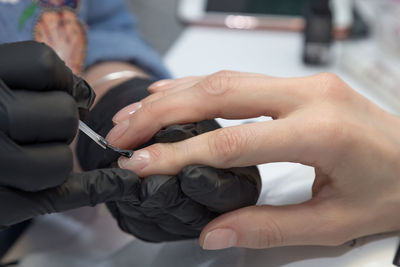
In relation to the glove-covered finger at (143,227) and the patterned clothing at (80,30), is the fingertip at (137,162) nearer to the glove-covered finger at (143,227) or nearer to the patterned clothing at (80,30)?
the glove-covered finger at (143,227)

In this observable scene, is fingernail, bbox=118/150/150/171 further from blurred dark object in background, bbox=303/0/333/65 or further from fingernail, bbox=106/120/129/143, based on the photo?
blurred dark object in background, bbox=303/0/333/65

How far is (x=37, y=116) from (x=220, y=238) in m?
0.21

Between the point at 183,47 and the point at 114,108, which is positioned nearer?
the point at 114,108

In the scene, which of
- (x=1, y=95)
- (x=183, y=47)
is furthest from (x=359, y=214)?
(x=183, y=47)

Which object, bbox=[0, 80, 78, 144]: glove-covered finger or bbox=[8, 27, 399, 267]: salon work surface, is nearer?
bbox=[0, 80, 78, 144]: glove-covered finger

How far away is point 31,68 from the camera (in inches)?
12.4

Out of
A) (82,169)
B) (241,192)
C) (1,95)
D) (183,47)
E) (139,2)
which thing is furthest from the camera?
(139,2)

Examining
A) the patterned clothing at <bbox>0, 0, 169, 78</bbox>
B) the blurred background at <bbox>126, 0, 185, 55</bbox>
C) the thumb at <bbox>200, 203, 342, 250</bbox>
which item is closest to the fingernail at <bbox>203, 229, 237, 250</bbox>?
the thumb at <bbox>200, 203, 342, 250</bbox>

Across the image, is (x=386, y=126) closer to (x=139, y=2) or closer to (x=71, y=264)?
(x=71, y=264)

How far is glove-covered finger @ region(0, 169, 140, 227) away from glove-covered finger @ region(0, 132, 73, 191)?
0.04 ft

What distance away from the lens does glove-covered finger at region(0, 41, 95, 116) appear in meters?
0.32

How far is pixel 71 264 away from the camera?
1.58ft

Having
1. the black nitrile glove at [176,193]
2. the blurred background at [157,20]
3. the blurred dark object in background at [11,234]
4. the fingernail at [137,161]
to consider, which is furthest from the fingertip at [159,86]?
the blurred background at [157,20]

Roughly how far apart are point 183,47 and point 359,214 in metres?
0.60
